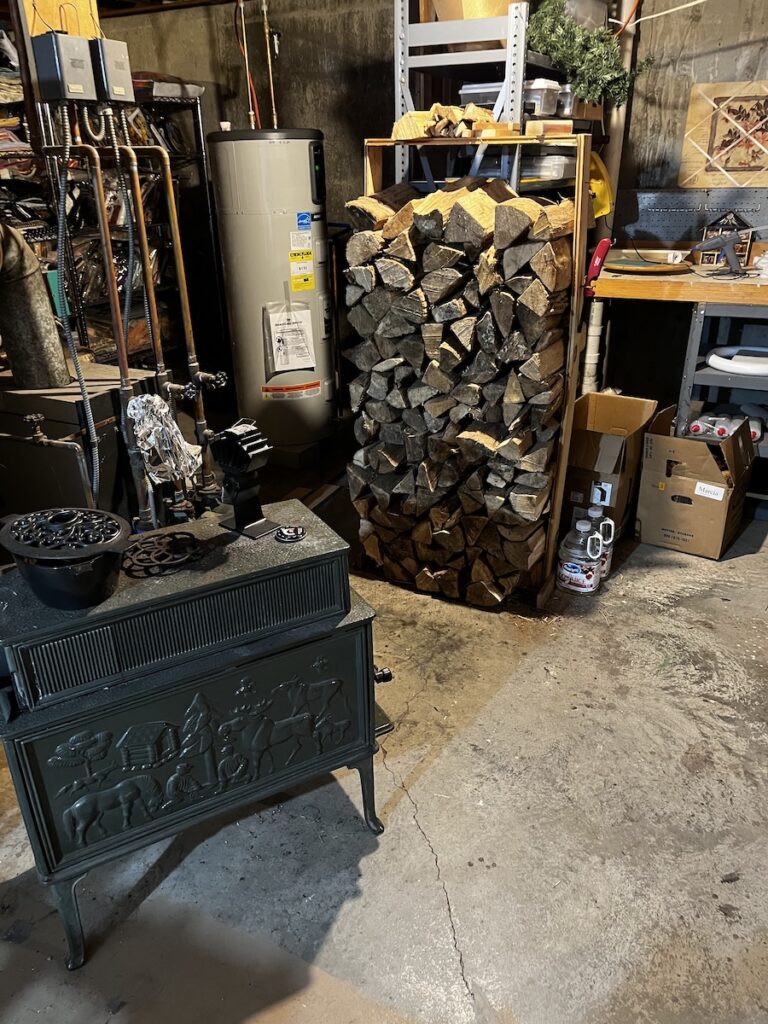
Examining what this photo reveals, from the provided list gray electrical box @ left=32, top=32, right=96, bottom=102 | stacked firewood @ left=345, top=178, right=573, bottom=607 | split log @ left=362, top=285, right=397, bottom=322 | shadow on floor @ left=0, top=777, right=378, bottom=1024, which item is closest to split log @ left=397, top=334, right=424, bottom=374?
stacked firewood @ left=345, top=178, right=573, bottom=607

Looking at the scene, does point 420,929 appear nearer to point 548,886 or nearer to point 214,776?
point 548,886

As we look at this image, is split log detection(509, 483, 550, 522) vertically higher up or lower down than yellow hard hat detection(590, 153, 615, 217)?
lower down

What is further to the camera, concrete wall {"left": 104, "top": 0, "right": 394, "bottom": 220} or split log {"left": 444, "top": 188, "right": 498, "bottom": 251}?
concrete wall {"left": 104, "top": 0, "right": 394, "bottom": 220}

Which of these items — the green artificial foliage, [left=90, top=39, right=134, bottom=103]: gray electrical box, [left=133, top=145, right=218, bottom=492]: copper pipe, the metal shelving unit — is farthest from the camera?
the metal shelving unit

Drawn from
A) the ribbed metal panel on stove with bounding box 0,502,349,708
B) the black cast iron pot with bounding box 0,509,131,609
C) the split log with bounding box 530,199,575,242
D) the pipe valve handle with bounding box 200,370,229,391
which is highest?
the split log with bounding box 530,199,575,242

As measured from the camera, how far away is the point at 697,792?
196cm

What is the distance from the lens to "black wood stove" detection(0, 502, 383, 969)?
4.42 ft

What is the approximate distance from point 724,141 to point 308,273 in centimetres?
192

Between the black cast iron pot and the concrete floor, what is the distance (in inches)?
32.2

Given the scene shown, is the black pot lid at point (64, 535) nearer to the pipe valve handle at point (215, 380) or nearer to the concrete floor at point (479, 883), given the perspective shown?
the pipe valve handle at point (215, 380)

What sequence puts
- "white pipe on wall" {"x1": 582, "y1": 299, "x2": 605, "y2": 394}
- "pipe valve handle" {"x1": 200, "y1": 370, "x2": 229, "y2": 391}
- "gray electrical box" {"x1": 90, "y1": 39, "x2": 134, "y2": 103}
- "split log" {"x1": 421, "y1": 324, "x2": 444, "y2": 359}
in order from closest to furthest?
"gray electrical box" {"x1": 90, "y1": 39, "x2": 134, "y2": 103}
"pipe valve handle" {"x1": 200, "y1": 370, "x2": 229, "y2": 391}
"split log" {"x1": 421, "y1": 324, "x2": 444, "y2": 359}
"white pipe on wall" {"x1": 582, "y1": 299, "x2": 605, "y2": 394}

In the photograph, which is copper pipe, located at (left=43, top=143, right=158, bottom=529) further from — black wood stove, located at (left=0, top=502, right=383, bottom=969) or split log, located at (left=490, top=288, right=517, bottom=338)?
split log, located at (left=490, top=288, right=517, bottom=338)

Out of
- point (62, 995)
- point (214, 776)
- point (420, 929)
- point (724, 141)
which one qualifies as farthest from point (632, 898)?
point (724, 141)

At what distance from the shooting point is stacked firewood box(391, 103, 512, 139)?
2408 mm
